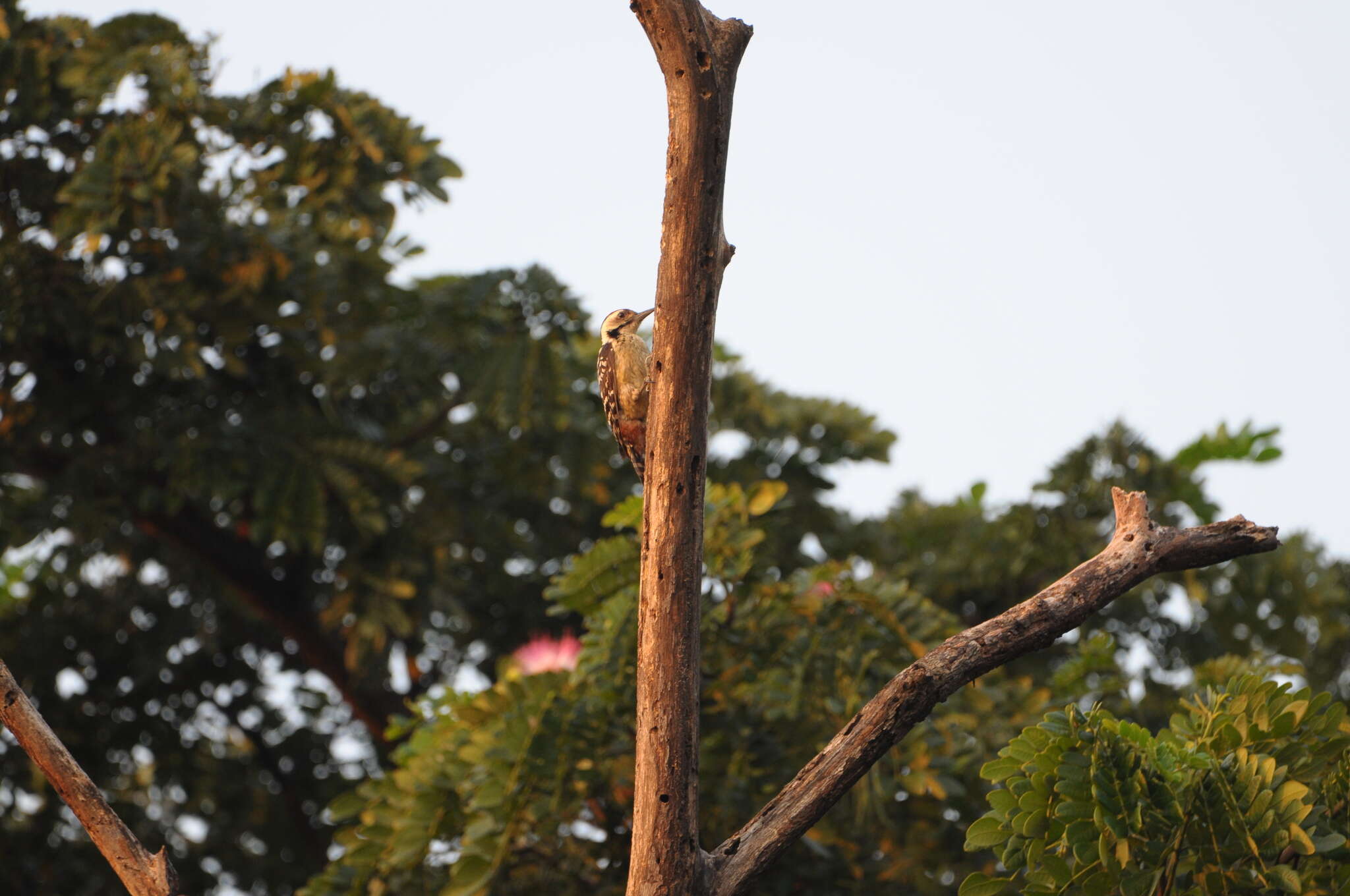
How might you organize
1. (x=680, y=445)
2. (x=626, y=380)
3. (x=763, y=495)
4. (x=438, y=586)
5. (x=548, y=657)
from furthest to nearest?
1. (x=438, y=586)
2. (x=548, y=657)
3. (x=763, y=495)
4. (x=626, y=380)
5. (x=680, y=445)

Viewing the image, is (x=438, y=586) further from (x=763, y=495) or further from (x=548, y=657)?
(x=763, y=495)

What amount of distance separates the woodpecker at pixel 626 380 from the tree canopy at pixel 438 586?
20.7 inches

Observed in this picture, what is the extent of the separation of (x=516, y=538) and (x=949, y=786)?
3.50 meters

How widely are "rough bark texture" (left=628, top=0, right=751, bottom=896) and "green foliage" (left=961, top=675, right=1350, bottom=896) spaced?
0.82 metres

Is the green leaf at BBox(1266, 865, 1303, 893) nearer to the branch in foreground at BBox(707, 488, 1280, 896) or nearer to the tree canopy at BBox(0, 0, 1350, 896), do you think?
the tree canopy at BBox(0, 0, 1350, 896)

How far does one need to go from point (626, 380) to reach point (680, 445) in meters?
1.06

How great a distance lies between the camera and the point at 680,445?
269 centimetres

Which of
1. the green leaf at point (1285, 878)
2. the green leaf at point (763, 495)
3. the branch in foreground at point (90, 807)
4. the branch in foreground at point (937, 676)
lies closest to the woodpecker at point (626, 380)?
the green leaf at point (763, 495)

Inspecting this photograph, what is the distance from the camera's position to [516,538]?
7195 millimetres

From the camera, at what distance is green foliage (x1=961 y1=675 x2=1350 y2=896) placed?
9.43ft

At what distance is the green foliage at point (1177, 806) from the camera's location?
2.88 m

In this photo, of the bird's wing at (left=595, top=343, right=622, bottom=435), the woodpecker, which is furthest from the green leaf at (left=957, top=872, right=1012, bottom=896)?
the bird's wing at (left=595, top=343, right=622, bottom=435)

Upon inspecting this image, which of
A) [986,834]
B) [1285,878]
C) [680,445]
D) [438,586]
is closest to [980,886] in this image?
[986,834]

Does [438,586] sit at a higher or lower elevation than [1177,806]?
higher
